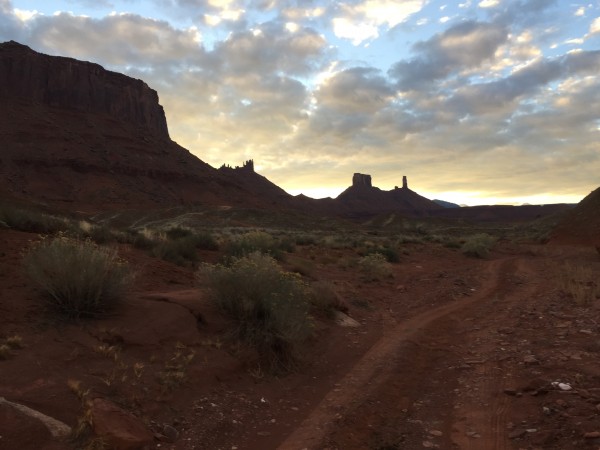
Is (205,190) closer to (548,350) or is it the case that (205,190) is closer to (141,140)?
(141,140)

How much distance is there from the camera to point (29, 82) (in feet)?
306

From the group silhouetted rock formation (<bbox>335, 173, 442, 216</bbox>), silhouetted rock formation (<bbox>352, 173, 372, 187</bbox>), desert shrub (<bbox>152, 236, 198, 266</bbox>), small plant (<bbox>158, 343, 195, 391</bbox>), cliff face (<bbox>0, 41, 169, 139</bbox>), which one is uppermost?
cliff face (<bbox>0, 41, 169, 139</bbox>)

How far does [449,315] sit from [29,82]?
103866 mm

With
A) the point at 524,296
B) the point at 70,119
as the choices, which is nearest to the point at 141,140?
the point at 70,119

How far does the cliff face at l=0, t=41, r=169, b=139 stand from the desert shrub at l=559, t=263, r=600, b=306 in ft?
330

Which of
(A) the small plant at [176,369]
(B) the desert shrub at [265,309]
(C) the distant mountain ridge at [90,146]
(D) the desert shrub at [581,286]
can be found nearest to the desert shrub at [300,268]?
(B) the desert shrub at [265,309]

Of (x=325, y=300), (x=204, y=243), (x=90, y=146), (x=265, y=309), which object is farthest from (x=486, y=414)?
(x=90, y=146)

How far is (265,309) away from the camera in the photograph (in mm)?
7234

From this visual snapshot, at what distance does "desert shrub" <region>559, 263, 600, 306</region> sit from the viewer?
10.7m

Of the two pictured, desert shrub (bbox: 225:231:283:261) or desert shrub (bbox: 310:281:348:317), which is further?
desert shrub (bbox: 225:231:283:261)

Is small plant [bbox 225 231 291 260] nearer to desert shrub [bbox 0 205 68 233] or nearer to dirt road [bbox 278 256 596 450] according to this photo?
desert shrub [bbox 0 205 68 233]

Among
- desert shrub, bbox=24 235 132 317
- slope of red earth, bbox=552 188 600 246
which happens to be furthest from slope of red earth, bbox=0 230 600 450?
slope of red earth, bbox=552 188 600 246

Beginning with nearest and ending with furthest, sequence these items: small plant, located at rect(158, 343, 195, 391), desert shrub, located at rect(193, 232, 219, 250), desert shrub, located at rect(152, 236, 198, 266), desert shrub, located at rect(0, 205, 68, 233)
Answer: small plant, located at rect(158, 343, 195, 391), desert shrub, located at rect(0, 205, 68, 233), desert shrub, located at rect(152, 236, 198, 266), desert shrub, located at rect(193, 232, 219, 250)

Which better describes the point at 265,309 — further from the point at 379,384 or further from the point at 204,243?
the point at 204,243
